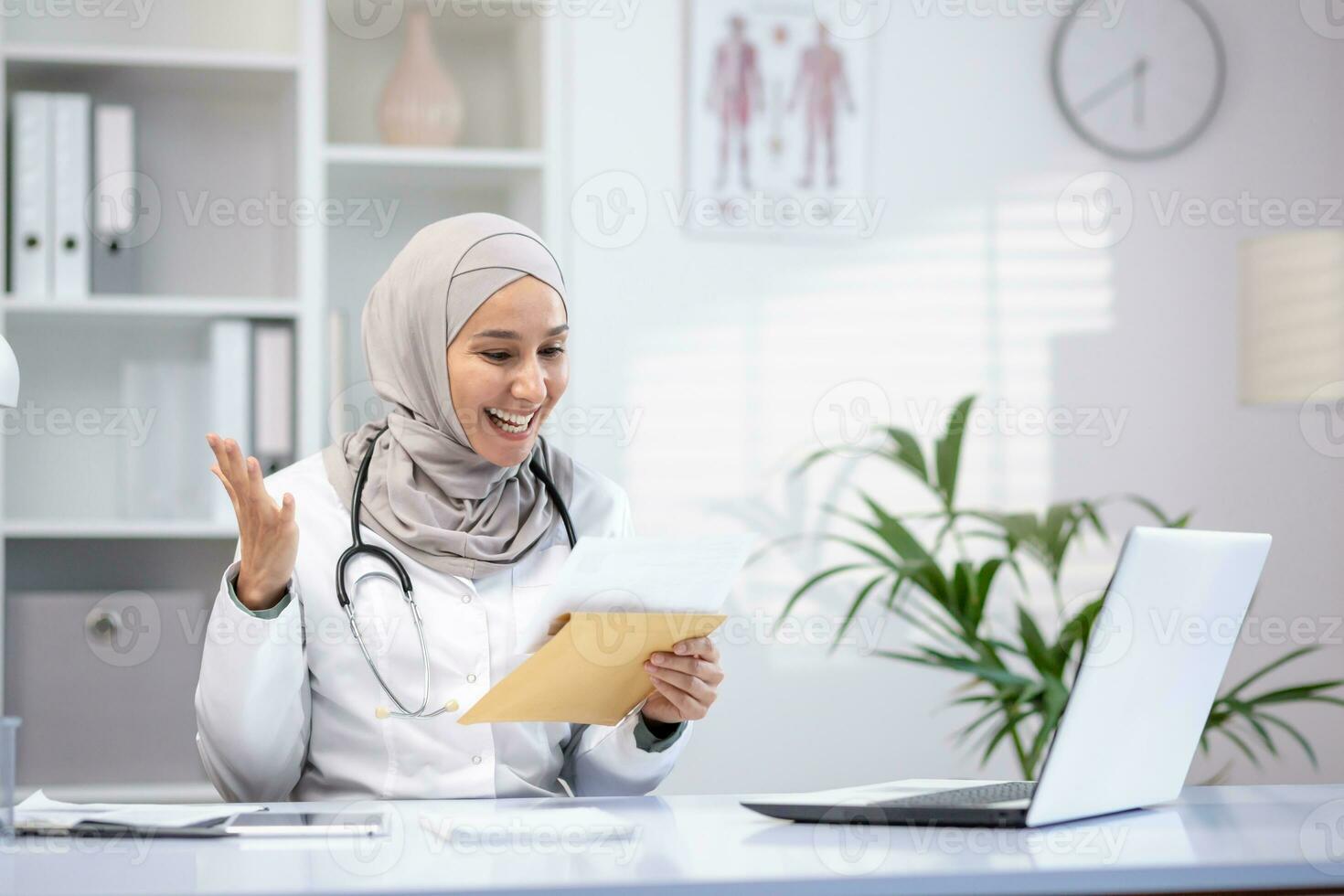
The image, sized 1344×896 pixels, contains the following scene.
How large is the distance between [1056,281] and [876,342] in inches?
17.4

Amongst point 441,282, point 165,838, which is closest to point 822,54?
point 441,282

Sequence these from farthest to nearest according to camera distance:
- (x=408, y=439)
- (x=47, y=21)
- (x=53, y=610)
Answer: (x=47, y=21)
(x=53, y=610)
(x=408, y=439)

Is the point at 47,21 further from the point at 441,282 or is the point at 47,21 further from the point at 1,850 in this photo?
the point at 1,850

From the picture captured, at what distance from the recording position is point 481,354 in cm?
161

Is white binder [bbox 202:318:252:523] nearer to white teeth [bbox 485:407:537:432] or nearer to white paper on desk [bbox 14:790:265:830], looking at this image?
white teeth [bbox 485:407:537:432]

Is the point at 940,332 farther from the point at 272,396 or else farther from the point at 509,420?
the point at 509,420

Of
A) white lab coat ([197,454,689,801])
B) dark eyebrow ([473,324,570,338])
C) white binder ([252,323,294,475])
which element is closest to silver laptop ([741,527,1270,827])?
white lab coat ([197,454,689,801])

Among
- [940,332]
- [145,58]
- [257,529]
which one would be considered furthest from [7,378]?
[940,332]

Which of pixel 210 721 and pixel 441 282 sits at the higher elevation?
pixel 441 282

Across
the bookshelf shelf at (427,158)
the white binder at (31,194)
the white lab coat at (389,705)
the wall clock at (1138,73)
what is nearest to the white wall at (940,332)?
the wall clock at (1138,73)

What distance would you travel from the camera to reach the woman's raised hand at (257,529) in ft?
4.14

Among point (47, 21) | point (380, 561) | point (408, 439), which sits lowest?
point (380, 561)

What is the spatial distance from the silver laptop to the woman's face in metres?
0.58

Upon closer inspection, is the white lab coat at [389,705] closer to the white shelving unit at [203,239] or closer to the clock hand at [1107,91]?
the white shelving unit at [203,239]
